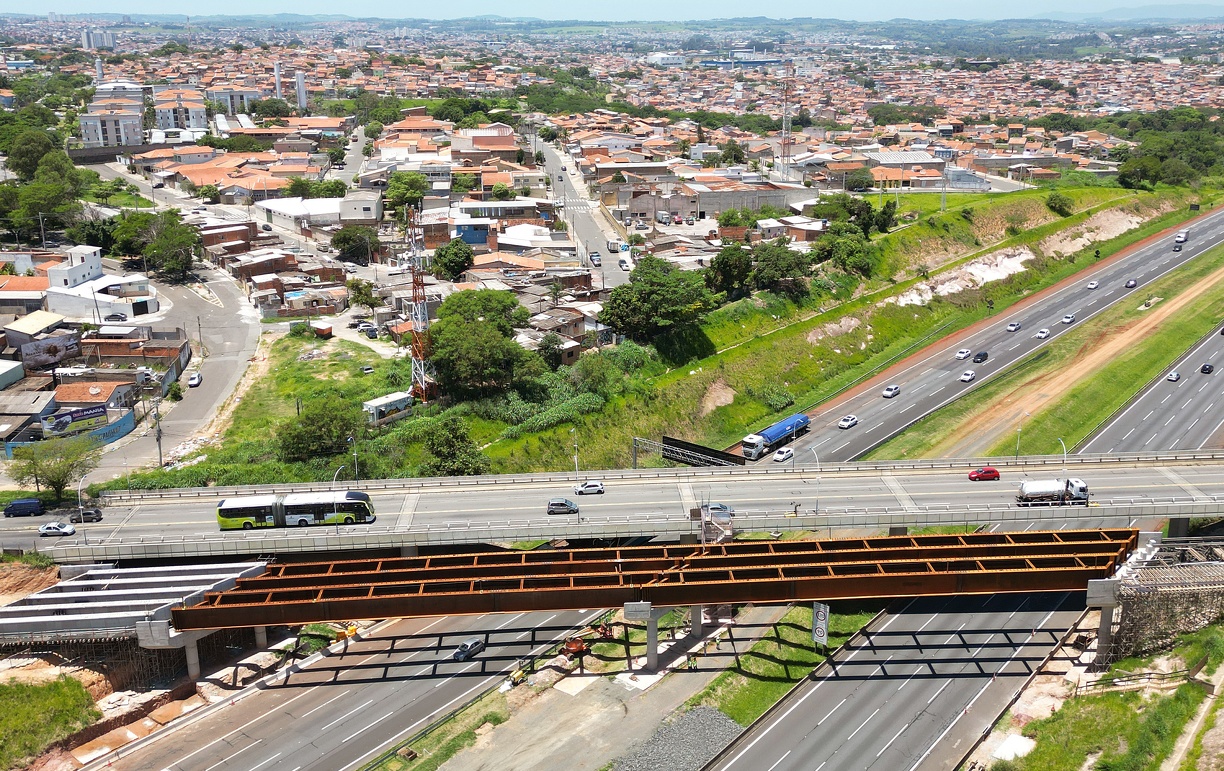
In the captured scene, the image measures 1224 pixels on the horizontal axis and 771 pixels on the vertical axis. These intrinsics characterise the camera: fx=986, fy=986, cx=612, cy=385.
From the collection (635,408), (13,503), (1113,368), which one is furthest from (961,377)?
(13,503)

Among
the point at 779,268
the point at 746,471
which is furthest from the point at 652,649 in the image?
the point at 779,268

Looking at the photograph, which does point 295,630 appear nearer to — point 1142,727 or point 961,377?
point 1142,727

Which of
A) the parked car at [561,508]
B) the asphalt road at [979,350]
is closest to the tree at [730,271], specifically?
the asphalt road at [979,350]

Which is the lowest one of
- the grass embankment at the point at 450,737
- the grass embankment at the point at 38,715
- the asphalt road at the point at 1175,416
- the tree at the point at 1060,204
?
the grass embankment at the point at 450,737

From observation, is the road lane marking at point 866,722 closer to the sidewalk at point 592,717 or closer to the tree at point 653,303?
the sidewalk at point 592,717

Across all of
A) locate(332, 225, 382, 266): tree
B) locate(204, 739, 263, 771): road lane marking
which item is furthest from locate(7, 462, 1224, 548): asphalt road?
locate(332, 225, 382, 266): tree
